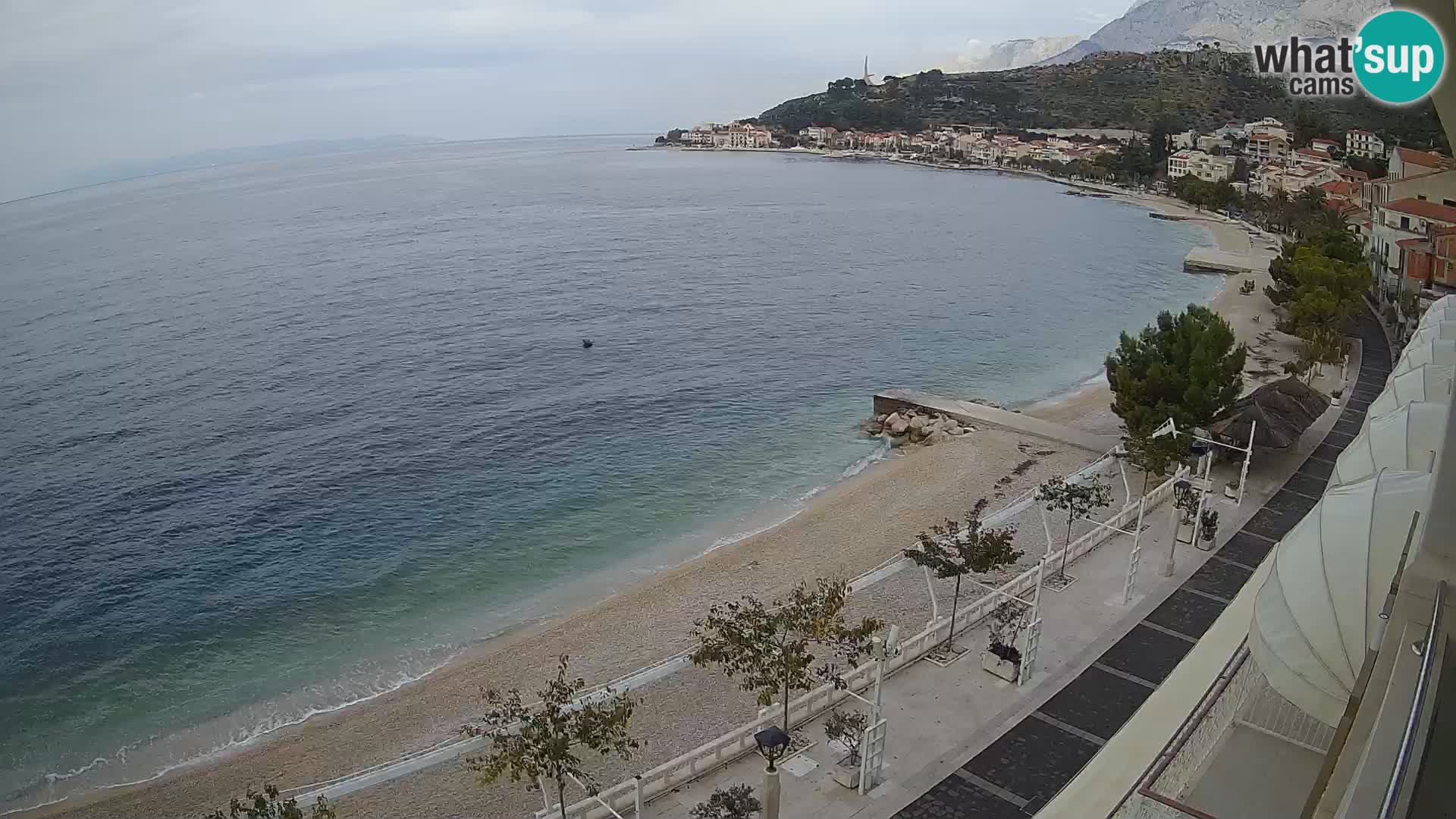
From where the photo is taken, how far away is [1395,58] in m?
14.5

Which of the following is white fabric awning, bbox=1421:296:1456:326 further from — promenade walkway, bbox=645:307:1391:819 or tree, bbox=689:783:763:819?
tree, bbox=689:783:763:819

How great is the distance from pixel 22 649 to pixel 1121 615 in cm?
2413

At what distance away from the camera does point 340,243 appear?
88.2 metres

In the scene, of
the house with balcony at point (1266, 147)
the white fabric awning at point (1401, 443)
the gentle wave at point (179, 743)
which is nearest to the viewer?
the white fabric awning at point (1401, 443)

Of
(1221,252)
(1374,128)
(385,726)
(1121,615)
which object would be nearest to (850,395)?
(1121,615)

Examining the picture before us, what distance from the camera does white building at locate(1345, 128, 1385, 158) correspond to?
295ft

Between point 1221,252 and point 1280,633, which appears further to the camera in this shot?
point 1221,252

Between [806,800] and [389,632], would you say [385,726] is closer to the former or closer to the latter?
[389,632]

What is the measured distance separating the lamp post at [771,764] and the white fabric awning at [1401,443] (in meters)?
7.68

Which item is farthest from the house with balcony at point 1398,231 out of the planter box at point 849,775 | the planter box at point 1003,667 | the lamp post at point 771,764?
the lamp post at point 771,764

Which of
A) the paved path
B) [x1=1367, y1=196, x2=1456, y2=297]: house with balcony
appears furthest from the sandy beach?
[x1=1367, y1=196, x2=1456, y2=297]: house with balcony

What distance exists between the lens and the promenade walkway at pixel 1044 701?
12242 mm

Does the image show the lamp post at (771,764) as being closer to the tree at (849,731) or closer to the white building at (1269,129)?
the tree at (849,731)

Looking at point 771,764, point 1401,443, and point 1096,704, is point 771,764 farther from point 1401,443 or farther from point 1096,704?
point 1401,443
